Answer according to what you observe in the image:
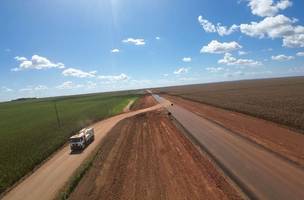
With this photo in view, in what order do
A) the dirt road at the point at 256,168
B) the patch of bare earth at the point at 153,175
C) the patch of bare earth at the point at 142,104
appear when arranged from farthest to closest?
the patch of bare earth at the point at 142,104, the patch of bare earth at the point at 153,175, the dirt road at the point at 256,168

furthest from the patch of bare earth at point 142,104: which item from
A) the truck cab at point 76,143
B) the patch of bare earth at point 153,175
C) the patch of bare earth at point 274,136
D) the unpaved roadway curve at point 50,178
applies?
the patch of bare earth at point 153,175

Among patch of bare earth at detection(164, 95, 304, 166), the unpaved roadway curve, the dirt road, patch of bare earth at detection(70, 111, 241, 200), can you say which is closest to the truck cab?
the unpaved roadway curve

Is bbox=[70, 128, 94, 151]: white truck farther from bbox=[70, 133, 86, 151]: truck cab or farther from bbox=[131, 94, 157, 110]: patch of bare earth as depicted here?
bbox=[131, 94, 157, 110]: patch of bare earth

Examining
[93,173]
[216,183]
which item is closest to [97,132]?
[93,173]

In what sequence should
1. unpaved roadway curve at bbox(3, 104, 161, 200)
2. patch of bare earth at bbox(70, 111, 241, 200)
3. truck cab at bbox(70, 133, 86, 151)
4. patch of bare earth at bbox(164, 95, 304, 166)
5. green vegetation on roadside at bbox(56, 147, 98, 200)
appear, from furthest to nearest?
truck cab at bbox(70, 133, 86, 151) < patch of bare earth at bbox(164, 95, 304, 166) < unpaved roadway curve at bbox(3, 104, 161, 200) < green vegetation on roadside at bbox(56, 147, 98, 200) < patch of bare earth at bbox(70, 111, 241, 200)

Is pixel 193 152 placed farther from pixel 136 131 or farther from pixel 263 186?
pixel 136 131

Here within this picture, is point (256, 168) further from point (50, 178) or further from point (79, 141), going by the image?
point (79, 141)

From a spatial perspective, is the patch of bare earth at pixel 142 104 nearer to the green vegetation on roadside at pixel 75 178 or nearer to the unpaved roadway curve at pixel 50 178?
the unpaved roadway curve at pixel 50 178
